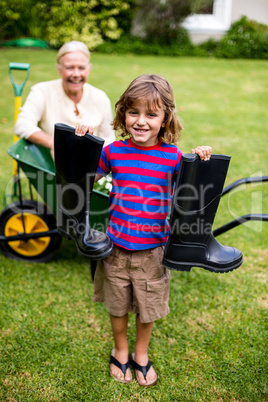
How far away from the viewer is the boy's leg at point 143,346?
1921 millimetres

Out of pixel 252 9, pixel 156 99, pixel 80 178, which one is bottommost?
pixel 80 178

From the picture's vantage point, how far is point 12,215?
268cm

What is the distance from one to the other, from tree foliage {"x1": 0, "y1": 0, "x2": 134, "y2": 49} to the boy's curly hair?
10.1 m

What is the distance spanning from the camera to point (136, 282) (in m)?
1.74

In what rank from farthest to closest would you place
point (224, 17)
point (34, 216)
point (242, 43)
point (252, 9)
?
point (224, 17)
point (252, 9)
point (242, 43)
point (34, 216)

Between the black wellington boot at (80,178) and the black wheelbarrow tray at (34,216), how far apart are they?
660 mm

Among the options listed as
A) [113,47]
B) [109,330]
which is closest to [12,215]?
[109,330]

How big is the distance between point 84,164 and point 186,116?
509 centimetres

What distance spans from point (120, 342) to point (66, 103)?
5.52 ft

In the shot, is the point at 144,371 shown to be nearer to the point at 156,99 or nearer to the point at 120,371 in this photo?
the point at 120,371

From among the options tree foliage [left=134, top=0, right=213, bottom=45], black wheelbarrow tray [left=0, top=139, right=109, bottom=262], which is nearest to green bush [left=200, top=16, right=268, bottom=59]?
tree foliage [left=134, top=0, right=213, bottom=45]

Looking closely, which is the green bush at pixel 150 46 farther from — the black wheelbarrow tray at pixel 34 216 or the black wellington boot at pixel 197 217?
the black wellington boot at pixel 197 217

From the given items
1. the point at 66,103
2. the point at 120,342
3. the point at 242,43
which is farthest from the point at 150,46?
the point at 120,342

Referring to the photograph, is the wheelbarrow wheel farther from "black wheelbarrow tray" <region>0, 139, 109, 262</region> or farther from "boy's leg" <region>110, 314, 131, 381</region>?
"boy's leg" <region>110, 314, 131, 381</region>
